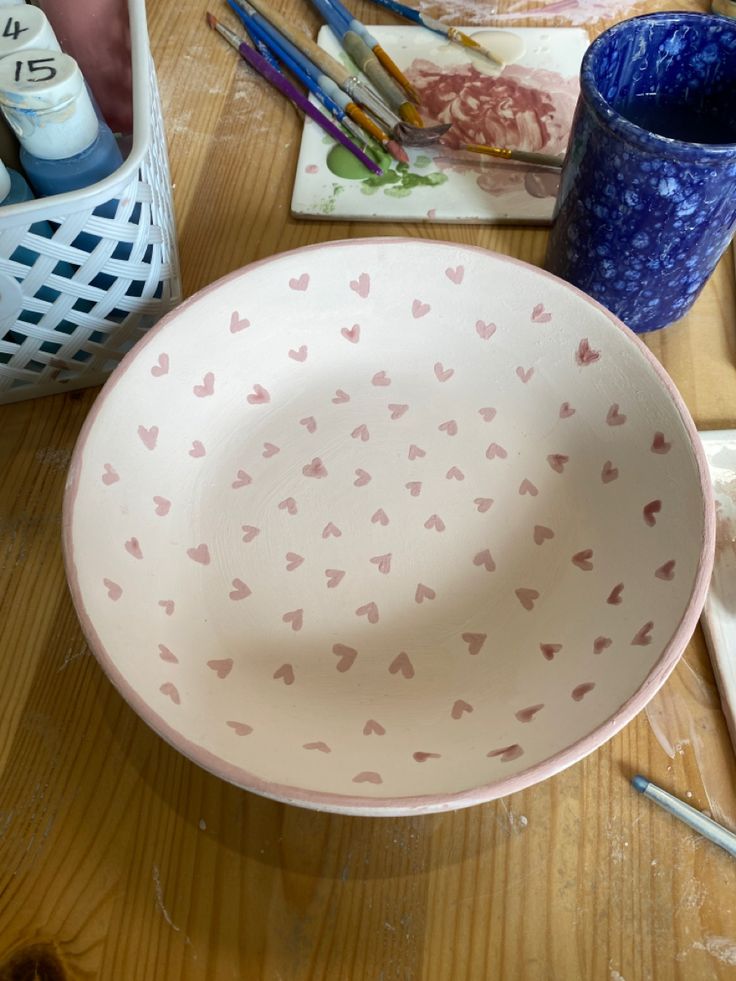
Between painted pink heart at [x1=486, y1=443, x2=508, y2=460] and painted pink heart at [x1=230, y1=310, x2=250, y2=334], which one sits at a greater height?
painted pink heart at [x1=230, y1=310, x2=250, y2=334]

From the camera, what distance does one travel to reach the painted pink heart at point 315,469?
1.53 feet

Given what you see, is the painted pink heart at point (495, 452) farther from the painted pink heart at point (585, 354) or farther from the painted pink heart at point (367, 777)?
the painted pink heart at point (367, 777)

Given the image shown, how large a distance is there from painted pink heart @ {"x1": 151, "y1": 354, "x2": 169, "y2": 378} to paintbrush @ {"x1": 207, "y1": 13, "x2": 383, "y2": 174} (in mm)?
258

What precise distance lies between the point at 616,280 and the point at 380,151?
0.78ft

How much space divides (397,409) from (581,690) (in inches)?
8.5

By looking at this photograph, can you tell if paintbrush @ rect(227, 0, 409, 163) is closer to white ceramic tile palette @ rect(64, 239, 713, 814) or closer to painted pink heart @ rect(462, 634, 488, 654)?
white ceramic tile palette @ rect(64, 239, 713, 814)

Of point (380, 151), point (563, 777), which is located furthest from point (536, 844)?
point (380, 151)

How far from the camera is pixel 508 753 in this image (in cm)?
33

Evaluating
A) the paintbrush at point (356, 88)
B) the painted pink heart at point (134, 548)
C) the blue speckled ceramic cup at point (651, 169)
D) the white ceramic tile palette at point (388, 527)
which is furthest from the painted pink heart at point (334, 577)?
the paintbrush at point (356, 88)

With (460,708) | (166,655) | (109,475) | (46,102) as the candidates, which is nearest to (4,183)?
(46,102)

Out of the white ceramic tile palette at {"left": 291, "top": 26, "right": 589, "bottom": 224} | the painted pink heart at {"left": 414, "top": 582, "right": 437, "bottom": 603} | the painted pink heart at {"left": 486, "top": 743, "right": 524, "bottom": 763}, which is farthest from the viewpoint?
the white ceramic tile palette at {"left": 291, "top": 26, "right": 589, "bottom": 224}

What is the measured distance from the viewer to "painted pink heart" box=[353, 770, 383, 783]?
12.9 inches

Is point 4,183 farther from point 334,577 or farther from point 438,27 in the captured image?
point 438,27

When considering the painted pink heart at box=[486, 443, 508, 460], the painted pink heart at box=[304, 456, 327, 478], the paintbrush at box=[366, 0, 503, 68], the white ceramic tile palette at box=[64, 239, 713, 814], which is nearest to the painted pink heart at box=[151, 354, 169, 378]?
the white ceramic tile palette at box=[64, 239, 713, 814]
